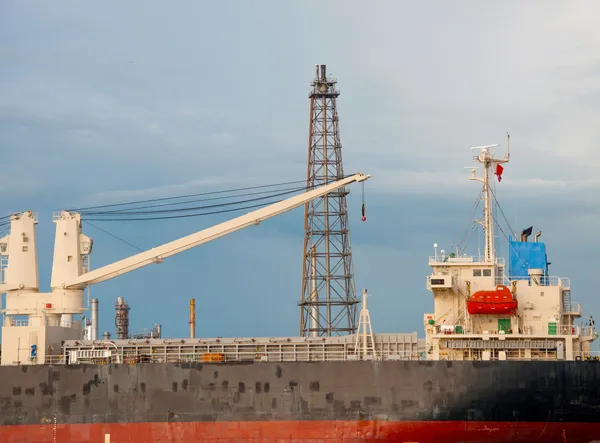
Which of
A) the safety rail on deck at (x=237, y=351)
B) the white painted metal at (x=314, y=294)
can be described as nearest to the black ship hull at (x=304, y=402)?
the safety rail on deck at (x=237, y=351)

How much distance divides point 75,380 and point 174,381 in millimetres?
3978

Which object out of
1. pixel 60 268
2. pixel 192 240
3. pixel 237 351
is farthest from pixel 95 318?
pixel 237 351

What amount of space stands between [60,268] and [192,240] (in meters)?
5.67

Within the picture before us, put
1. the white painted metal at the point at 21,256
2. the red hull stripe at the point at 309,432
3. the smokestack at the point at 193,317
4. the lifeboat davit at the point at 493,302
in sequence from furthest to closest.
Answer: the smokestack at the point at 193,317 < the white painted metal at the point at 21,256 < the lifeboat davit at the point at 493,302 < the red hull stripe at the point at 309,432

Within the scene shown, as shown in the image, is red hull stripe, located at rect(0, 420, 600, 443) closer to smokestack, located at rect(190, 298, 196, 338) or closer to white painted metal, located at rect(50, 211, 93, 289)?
white painted metal, located at rect(50, 211, 93, 289)

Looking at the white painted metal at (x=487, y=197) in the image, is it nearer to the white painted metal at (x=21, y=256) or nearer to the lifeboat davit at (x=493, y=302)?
the lifeboat davit at (x=493, y=302)

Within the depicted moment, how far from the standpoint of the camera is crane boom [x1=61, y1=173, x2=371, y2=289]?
43531 mm

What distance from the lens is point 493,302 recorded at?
127 feet

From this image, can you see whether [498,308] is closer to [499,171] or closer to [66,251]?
[499,171]

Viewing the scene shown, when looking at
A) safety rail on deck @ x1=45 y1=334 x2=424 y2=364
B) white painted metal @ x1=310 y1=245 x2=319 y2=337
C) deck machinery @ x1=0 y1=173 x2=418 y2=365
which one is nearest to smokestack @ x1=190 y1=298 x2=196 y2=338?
white painted metal @ x1=310 y1=245 x2=319 y2=337

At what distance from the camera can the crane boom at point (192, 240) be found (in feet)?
143

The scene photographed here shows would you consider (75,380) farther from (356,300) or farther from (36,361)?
(356,300)

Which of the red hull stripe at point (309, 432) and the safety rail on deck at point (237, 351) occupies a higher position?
the safety rail on deck at point (237, 351)

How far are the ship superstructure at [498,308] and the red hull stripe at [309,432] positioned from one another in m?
2.72
